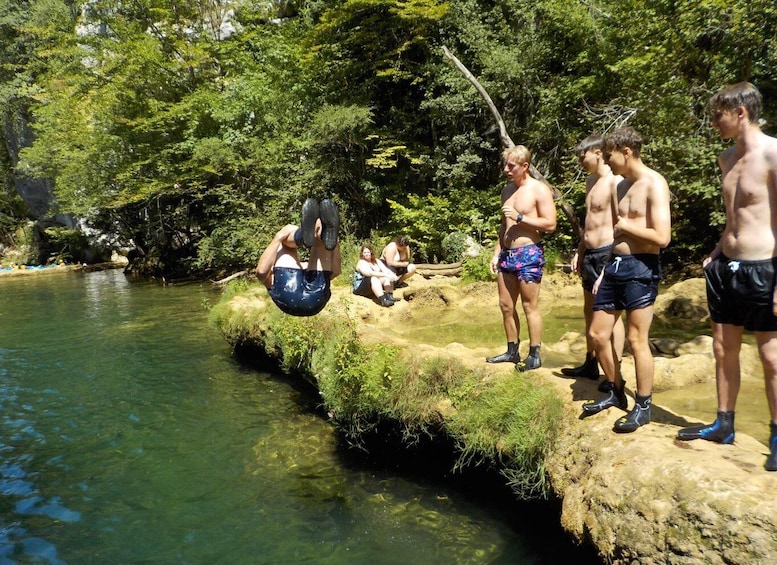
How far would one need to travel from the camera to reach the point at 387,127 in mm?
16156

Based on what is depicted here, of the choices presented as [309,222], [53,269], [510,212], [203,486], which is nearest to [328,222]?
[309,222]

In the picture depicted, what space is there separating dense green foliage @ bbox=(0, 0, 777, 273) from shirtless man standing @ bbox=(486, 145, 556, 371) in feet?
19.9

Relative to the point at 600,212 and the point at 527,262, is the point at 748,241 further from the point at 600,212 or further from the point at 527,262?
the point at 527,262

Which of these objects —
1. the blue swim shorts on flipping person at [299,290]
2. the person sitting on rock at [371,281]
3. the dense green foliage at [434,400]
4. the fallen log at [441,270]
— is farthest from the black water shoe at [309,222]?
the fallen log at [441,270]

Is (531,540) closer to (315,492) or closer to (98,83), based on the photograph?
(315,492)

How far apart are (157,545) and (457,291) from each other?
22.4 feet

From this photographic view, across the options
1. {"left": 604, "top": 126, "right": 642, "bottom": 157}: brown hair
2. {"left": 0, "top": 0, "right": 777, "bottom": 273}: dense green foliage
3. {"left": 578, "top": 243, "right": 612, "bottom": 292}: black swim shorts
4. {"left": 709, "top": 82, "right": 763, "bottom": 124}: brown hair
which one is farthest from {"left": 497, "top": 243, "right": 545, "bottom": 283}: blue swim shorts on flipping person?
{"left": 0, "top": 0, "right": 777, "bottom": 273}: dense green foliage

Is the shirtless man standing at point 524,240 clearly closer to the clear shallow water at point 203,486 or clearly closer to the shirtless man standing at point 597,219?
the shirtless man standing at point 597,219

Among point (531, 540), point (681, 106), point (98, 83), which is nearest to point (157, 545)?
point (531, 540)

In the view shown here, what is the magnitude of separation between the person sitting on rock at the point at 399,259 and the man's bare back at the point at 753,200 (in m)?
7.77

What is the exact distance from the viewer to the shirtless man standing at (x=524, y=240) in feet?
15.4

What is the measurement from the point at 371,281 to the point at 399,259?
154 centimetres

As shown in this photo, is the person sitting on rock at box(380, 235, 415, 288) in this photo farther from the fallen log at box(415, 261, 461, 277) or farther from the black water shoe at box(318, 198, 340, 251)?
the black water shoe at box(318, 198, 340, 251)

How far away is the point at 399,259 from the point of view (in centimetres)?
1101
